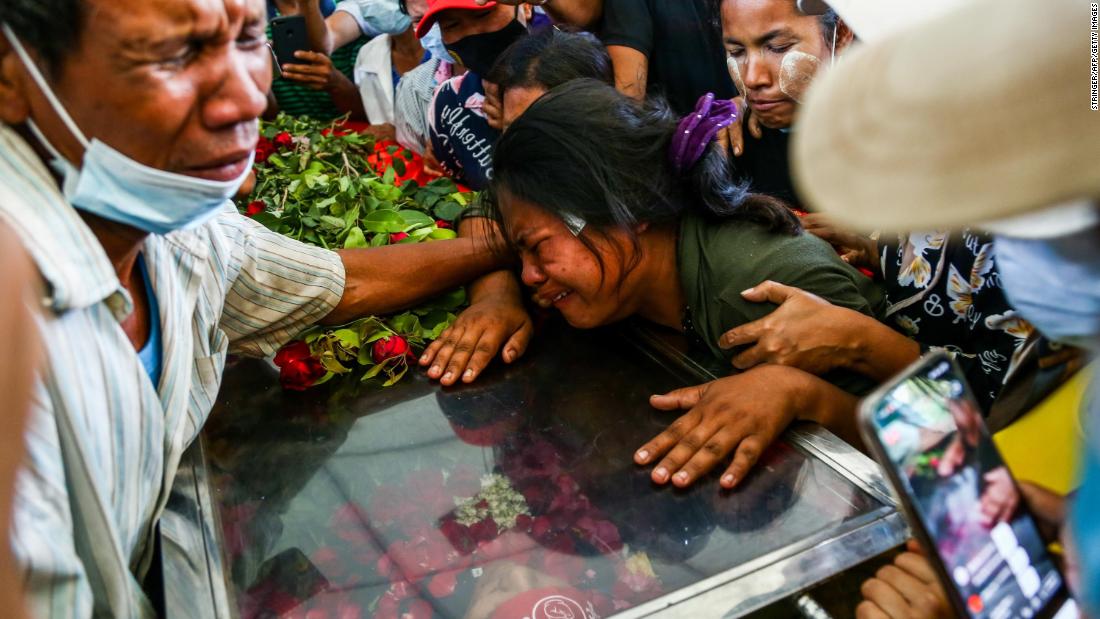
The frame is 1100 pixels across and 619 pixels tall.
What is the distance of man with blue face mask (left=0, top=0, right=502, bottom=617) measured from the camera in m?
0.96

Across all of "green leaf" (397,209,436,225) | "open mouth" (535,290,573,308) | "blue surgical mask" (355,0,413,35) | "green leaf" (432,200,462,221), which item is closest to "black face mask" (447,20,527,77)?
"green leaf" (432,200,462,221)

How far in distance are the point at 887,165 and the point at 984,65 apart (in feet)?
0.24

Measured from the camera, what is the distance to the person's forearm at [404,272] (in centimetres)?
185

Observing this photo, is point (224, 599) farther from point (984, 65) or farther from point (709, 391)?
point (984, 65)

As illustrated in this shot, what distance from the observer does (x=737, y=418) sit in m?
1.42

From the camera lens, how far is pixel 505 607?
115cm

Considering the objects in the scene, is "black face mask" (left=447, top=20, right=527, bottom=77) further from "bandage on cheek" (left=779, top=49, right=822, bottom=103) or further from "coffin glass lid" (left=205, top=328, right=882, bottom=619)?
"coffin glass lid" (left=205, top=328, right=882, bottom=619)

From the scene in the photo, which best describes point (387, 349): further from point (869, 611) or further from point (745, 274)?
point (869, 611)

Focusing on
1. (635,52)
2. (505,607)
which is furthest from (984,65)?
(635,52)

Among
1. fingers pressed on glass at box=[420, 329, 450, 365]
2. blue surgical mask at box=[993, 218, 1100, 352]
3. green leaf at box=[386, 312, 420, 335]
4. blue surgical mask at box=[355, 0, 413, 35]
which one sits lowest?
blue surgical mask at box=[355, 0, 413, 35]

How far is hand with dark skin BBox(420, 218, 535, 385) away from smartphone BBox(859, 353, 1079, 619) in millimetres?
964

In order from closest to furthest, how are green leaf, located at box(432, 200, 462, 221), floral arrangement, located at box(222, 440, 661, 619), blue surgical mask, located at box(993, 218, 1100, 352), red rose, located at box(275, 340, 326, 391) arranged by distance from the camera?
blue surgical mask, located at box(993, 218, 1100, 352) < floral arrangement, located at box(222, 440, 661, 619) < red rose, located at box(275, 340, 326, 391) < green leaf, located at box(432, 200, 462, 221)

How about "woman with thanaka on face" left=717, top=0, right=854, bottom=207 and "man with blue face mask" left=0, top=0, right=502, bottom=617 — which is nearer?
"man with blue face mask" left=0, top=0, right=502, bottom=617

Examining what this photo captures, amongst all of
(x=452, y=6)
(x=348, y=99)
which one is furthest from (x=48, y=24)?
(x=348, y=99)
